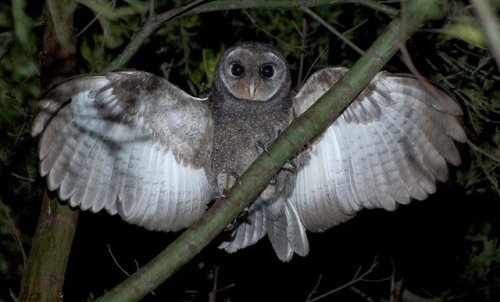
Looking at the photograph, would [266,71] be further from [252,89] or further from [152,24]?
[152,24]


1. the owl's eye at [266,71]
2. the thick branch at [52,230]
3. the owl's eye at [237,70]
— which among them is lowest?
the thick branch at [52,230]

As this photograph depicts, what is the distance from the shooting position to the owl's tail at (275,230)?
352 centimetres

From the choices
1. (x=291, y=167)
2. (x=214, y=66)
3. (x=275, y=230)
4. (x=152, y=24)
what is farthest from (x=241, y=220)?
(x=152, y=24)

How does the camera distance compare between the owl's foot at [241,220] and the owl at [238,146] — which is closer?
the owl at [238,146]

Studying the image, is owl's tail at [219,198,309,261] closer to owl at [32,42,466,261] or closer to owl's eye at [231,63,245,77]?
owl at [32,42,466,261]

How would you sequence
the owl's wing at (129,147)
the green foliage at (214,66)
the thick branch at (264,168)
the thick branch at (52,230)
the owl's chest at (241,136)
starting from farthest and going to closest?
the green foliage at (214,66) < the owl's chest at (241,136) < the owl's wing at (129,147) < the thick branch at (52,230) < the thick branch at (264,168)

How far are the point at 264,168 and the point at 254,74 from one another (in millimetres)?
1114

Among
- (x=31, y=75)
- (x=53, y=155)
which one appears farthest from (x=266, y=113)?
(x=31, y=75)

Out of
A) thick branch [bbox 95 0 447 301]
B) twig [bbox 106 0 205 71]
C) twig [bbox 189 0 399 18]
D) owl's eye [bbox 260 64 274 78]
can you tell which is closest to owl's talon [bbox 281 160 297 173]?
owl's eye [bbox 260 64 274 78]

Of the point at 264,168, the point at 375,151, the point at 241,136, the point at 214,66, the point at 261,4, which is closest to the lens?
the point at 264,168

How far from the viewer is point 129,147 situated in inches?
134

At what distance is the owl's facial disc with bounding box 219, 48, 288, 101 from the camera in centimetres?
350

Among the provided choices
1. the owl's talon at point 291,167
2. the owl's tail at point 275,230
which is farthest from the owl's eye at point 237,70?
the owl's tail at point 275,230

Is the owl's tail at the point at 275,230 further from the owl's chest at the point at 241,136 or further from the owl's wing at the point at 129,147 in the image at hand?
the owl's wing at the point at 129,147
